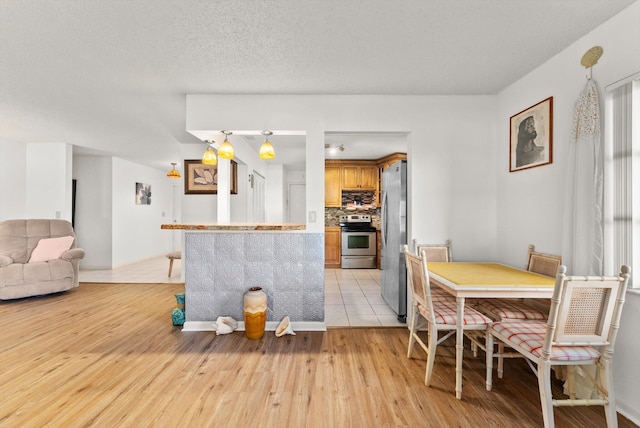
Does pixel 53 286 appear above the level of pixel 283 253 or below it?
below

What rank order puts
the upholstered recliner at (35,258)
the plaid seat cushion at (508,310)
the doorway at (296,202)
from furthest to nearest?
the doorway at (296,202) → the upholstered recliner at (35,258) → the plaid seat cushion at (508,310)

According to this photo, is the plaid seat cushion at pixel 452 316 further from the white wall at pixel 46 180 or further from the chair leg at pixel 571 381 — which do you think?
the white wall at pixel 46 180

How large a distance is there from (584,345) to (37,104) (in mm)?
5336

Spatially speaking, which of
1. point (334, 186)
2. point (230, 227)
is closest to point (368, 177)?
point (334, 186)

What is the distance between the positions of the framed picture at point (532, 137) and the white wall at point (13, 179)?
7329 millimetres

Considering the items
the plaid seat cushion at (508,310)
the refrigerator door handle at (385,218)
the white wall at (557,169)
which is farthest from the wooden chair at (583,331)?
the refrigerator door handle at (385,218)

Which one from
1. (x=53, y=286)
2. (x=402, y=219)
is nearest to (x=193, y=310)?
(x=402, y=219)

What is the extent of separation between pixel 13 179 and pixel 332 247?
581 centimetres

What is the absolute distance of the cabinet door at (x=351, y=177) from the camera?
6.09 meters

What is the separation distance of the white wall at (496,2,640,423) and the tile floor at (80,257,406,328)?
5.00ft

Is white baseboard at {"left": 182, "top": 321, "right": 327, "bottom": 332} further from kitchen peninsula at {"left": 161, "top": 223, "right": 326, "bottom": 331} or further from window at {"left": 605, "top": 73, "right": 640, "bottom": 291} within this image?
window at {"left": 605, "top": 73, "right": 640, "bottom": 291}

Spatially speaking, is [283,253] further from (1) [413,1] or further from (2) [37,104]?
(2) [37,104]

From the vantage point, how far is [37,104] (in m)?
3.23

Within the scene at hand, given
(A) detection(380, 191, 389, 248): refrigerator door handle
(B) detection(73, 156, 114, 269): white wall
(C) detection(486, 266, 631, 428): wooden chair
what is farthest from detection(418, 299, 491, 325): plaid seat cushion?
(B) detection(73, 156, 114, 269): white wall
